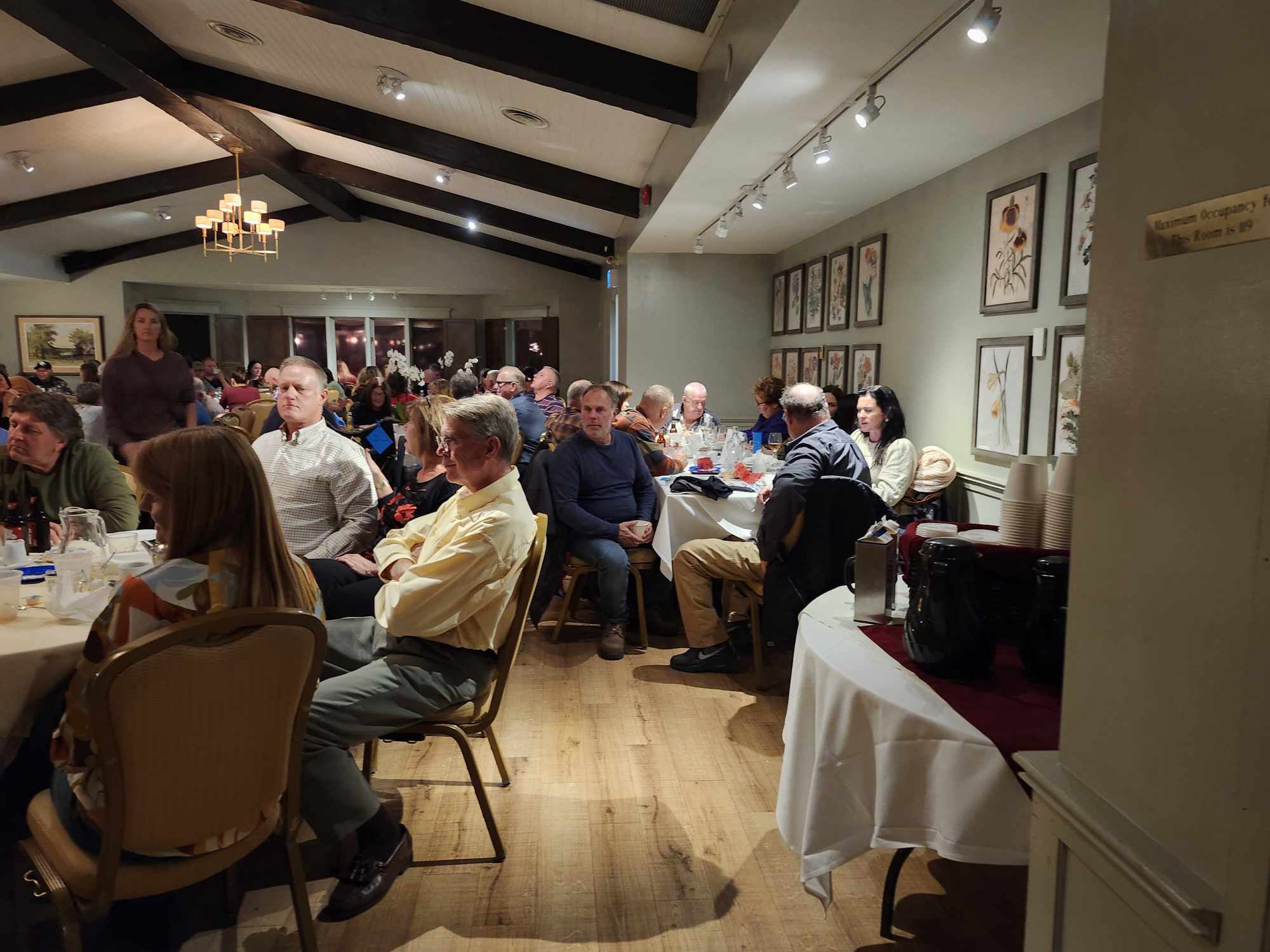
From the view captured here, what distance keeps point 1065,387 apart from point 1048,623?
2.51 m

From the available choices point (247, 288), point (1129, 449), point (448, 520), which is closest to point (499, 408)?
point (448, 520)

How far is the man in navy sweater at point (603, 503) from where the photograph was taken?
4.14 meters

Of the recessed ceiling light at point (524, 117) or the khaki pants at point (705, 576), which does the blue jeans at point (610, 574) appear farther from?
the recessed ceiling light at point (524, 117)

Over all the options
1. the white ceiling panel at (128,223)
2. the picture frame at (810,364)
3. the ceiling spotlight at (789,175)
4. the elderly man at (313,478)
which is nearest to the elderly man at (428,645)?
the elderly man at (313,478)

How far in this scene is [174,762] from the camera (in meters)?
1.54

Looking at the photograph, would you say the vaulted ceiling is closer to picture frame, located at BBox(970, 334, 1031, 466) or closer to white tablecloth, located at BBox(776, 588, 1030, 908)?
picture frame, located at BBox(970, 334, 1031, 466)

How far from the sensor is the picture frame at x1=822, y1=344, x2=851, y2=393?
21.8 feet

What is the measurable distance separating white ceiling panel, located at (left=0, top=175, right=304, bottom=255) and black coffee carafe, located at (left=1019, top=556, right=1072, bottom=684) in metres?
10.5

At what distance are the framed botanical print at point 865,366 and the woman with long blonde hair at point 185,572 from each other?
5039 mm

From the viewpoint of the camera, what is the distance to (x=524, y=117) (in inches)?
224

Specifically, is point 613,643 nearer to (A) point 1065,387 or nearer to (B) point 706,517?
(B) point 706,517

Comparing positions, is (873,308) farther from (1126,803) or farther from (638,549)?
(1126,803)

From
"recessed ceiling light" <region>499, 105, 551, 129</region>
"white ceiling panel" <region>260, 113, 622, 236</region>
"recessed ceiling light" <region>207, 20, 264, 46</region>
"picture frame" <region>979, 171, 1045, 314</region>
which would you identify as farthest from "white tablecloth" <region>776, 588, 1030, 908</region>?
"white ceiling panel" <region>260, 113, 622, 236</region>

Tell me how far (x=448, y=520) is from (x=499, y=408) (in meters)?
0.36
